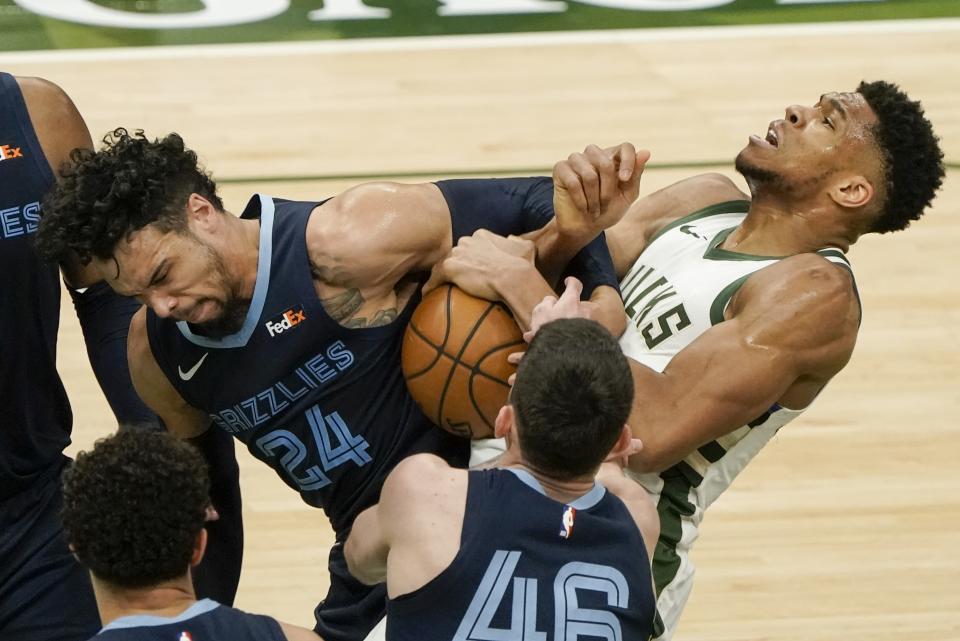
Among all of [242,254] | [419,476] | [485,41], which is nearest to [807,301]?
[419,476]

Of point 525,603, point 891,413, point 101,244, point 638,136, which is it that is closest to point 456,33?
point 638,136

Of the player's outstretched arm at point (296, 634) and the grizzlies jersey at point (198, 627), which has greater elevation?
the grizzlies jersey at point (198, 627)

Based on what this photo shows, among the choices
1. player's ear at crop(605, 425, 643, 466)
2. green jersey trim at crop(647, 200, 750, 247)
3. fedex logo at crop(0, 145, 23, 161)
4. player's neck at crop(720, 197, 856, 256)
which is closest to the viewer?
player's ear at crop(605, 425, 643, 466)

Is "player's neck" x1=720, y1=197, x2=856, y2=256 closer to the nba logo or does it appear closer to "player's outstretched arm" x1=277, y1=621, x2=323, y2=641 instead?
the nba logo

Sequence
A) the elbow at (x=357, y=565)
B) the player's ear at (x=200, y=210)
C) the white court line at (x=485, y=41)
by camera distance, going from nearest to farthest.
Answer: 1. the elbow at (x=357, y=565)
2. the player's ear at (x=200, y=210)
3. the white court line at (x=485, y=41)

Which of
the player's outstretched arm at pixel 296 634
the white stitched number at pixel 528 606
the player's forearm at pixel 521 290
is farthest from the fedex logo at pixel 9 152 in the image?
the white stitched number at pixel 528 606

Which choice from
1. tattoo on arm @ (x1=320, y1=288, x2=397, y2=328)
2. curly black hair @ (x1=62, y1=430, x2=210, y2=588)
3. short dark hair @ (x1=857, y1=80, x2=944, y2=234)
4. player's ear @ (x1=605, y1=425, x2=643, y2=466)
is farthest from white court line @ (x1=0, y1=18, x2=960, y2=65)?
curly black hair @ (x1=62, y1=430, x2=210, y2=588)

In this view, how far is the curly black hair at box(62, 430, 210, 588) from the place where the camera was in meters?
2.75

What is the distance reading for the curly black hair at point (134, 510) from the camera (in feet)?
9.04

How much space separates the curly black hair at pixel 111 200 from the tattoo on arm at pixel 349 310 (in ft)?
1.25

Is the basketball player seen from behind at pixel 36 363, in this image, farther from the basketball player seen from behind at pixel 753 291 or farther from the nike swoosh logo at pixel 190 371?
the basketball player seen from behind at pixel 753 291

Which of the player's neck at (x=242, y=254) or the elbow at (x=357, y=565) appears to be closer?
the elbow at (x=357, y=565)

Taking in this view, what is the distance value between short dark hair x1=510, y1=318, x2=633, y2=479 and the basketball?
0.60 m

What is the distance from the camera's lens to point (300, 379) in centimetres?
354
